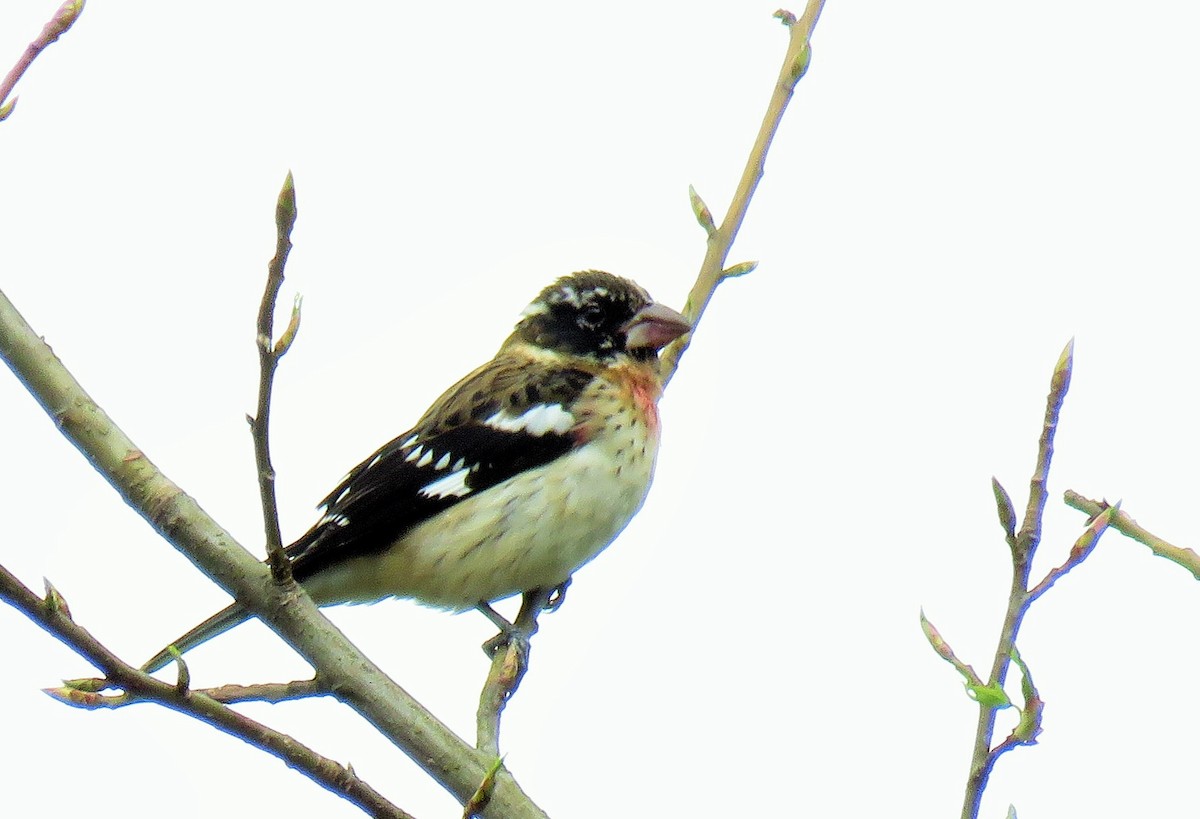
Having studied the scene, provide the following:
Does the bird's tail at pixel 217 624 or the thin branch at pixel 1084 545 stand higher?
the bird's tail at pixel 217 624

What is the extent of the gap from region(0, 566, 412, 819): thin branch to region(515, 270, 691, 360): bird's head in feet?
10.2

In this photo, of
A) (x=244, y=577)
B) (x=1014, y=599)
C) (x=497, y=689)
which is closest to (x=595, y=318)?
(x=497, y=689)

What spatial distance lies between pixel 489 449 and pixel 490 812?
8.18 feet

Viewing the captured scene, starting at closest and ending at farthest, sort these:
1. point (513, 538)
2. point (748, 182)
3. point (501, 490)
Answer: point (748, 182) → point (513, 538) → point (501, 490)

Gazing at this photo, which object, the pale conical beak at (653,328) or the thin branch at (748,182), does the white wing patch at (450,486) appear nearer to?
the pale conical beak at (653,328)

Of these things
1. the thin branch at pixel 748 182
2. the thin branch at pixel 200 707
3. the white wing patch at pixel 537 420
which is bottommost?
the thin branch at pixel 200 707

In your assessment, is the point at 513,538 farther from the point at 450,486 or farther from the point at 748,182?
the point at 748,182

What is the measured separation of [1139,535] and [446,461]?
315 centimetres

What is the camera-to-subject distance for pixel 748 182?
14.3 ft

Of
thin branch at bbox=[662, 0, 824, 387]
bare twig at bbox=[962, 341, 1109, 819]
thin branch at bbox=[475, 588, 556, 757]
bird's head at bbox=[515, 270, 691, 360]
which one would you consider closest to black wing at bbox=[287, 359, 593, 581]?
bird's head at bbox=[515, 270, 691, 360]

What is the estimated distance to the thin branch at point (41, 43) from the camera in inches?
99.3

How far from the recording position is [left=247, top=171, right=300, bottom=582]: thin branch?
2.34 meters

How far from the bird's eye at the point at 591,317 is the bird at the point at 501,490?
183 millimetres

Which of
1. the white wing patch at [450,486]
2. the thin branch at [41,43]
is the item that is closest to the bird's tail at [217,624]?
the white wing patch at [450,486]
